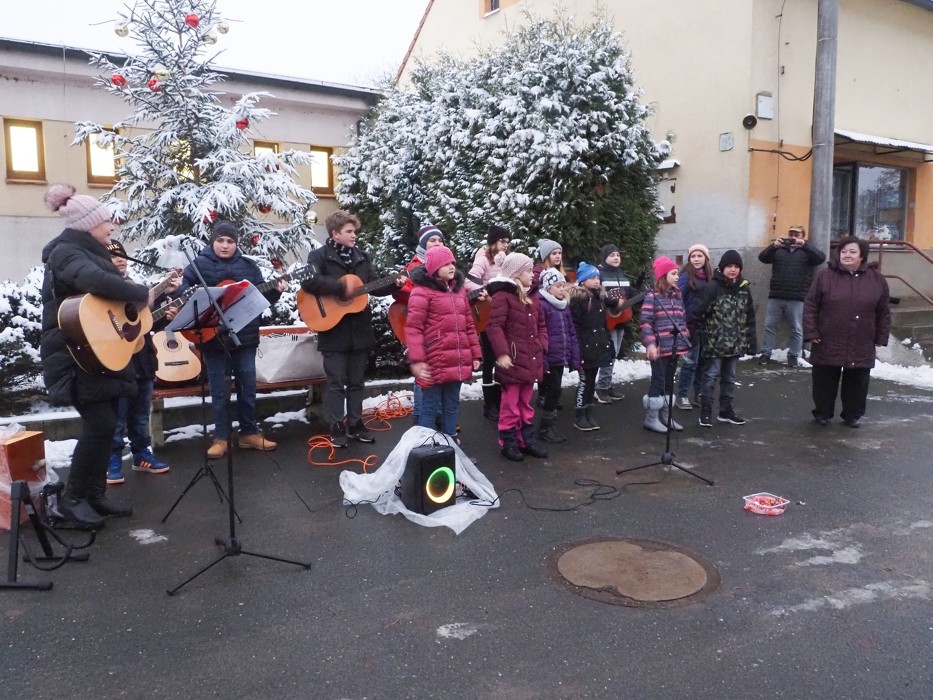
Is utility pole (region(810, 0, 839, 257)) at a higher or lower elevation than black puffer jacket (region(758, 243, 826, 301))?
higher

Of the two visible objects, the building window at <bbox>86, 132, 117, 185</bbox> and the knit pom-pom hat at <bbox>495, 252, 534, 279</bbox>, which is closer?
the knit pom-pom hat at <bbox>495, 252, 534, 279</bbox>

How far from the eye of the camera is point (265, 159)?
9406 mm

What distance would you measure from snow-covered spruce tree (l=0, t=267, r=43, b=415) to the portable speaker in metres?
A: 4.24

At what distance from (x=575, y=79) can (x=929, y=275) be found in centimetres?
1013

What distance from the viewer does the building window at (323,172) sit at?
614 inches

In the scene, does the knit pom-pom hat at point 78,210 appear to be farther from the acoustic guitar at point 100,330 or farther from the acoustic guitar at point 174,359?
the acoustic guitar at point 174,359

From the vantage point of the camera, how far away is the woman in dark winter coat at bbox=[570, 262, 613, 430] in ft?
23.4

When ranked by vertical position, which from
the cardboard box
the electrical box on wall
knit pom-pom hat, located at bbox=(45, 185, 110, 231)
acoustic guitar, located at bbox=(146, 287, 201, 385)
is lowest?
the cardboard box

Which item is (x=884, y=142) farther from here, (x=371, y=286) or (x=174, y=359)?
(x=174, y=359)

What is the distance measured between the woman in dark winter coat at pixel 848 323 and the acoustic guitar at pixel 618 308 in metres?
1.84

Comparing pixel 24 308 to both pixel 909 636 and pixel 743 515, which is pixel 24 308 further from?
pixel 909 636

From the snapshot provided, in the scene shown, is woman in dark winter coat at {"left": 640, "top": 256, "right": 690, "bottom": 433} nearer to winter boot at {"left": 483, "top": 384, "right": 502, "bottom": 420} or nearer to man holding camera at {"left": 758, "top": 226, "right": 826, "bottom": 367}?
winter boot at {"left": 483, "top": 384, "right": 502, "bottom": 420}

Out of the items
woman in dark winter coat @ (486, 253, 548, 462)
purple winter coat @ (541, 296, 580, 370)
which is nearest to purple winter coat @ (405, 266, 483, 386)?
woman in dark winter coat @ (486, 253, 548, 462)

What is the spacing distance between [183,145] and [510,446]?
6342 mm
